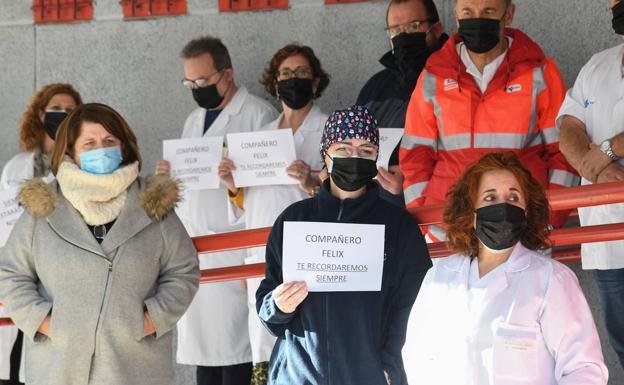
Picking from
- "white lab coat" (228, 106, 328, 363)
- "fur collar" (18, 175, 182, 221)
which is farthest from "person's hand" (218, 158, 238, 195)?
"fur collar" (18, 175, 182, 221)

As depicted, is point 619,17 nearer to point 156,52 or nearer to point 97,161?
point 97,161

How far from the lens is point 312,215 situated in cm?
486

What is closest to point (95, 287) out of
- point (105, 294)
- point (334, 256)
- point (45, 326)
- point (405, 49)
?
point (105, 294)

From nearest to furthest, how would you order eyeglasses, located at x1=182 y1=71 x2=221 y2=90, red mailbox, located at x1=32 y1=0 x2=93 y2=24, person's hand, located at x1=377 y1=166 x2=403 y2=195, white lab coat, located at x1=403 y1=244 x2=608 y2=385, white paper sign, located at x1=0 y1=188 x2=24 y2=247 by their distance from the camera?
1. white lab coat, located at x1=403 y1=244 x2=608 y2=385
2. person's hand, located at x1=377 y1=166 x2=403 y2=195
3. white paper sign, located at x1=0 y1=188 x2=24 y2=247
4. eyeglasses, located at x1=182 y1=71 x2=221 y2=90
5. red mailbox, located at x1=32 y1=0 x2=93 y2=24

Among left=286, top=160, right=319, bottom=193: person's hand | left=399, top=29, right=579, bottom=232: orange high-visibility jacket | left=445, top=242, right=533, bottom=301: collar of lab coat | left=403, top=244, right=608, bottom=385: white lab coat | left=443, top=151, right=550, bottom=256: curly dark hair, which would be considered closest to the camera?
left=403, top=244, right=608, bottom=385: white lab coat

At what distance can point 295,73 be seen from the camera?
7.11 meters

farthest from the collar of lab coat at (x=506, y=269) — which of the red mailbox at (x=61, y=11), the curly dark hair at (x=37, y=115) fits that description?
the red mailbox at (x=61, y=11)

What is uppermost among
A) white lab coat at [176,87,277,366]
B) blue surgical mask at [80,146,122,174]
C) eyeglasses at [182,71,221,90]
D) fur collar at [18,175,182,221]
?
eyeglasses at [182,71,221,90]

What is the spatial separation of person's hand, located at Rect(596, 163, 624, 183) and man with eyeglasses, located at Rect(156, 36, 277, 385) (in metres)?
2.69

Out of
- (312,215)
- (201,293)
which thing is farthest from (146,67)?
(312,215)

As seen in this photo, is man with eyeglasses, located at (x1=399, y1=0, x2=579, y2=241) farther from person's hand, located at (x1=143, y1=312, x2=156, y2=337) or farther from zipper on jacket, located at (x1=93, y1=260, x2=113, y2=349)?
zipper on jacket, located at (x1=93, y1=260, x2=113, y2=349)

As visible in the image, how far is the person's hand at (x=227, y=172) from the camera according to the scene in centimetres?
700

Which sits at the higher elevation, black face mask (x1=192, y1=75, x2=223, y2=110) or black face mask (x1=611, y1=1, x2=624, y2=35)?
black face mask (x1=611, y1=1, x2=624, y2=35)

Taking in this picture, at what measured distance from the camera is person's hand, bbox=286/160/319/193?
6.73 m
